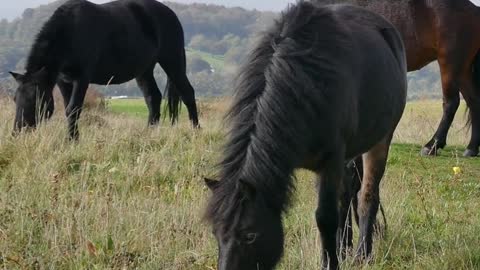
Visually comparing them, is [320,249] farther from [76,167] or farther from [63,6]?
[63,6]

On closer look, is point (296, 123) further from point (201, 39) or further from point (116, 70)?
point (201, 39)

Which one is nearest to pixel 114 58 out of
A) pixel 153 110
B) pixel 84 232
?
pixel 153 110

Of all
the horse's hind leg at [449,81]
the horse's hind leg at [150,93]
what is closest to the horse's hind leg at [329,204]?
the horse's hind leg at [449,81]

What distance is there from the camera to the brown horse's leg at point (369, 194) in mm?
4812

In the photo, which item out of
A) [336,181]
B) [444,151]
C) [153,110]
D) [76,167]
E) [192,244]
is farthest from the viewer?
[153,110]

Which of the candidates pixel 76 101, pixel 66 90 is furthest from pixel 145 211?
pixel 66 90

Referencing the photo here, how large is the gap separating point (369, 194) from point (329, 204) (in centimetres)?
128

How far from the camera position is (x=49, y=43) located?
325 inches

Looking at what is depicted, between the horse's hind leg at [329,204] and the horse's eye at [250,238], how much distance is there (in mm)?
870

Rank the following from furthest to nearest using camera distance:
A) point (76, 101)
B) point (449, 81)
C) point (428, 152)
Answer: point (449, 81)
point (428, 152)
point (76, 101)

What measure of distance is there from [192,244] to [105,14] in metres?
5.77

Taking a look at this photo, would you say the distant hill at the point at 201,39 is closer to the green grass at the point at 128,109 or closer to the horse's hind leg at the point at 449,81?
the green grass at the point at 128,109

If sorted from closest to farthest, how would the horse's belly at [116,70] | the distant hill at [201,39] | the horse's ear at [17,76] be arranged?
the horse's ear at [17,76] < the horse's belly at [116,70] < the distant hill at [201,39]

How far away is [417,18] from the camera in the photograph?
360 inches
